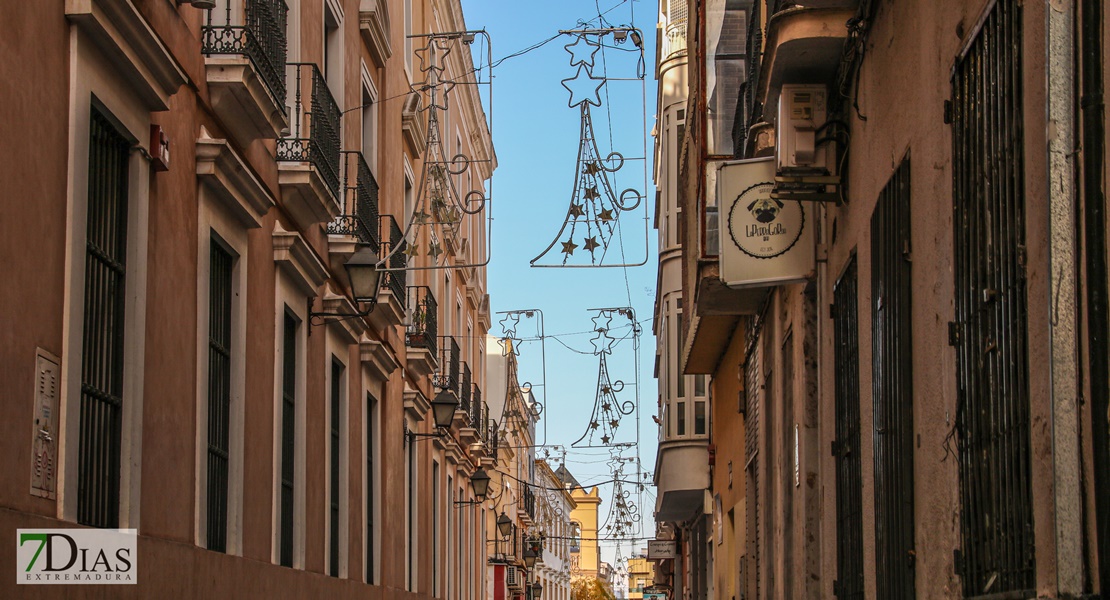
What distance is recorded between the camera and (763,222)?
973 cm

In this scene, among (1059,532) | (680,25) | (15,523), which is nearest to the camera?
(1059,532)

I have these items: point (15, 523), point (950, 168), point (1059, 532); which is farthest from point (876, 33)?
point (15, 523)

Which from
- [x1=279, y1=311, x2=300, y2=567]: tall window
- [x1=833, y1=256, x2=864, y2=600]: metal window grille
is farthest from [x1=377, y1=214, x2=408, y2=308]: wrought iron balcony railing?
[x1=833, y1=256, x2=864, y2=600]: metal window grille

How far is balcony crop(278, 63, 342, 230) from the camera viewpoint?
11.4m

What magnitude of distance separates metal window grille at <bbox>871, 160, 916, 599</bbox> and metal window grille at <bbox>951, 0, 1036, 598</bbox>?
3.25ft

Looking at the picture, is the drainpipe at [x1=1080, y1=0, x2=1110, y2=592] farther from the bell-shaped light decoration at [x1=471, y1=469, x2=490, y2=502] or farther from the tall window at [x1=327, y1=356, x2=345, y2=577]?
the bell-shaped light decoration at [x1=471, y1=469, x2=490, y2=502]

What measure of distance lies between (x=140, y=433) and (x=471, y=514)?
67.3 feet

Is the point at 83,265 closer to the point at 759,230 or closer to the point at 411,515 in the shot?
the point at 759,230

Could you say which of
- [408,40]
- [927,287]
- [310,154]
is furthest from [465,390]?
[927,287]

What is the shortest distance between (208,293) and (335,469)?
18.0 ft

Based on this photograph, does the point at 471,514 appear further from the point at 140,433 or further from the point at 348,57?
the point at 140,433

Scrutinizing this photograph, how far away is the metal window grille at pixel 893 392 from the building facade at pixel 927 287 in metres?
0.02

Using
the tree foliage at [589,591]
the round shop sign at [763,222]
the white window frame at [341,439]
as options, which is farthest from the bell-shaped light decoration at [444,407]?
the tree foliage at [589,591]

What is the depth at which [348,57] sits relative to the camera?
14.6 meters
